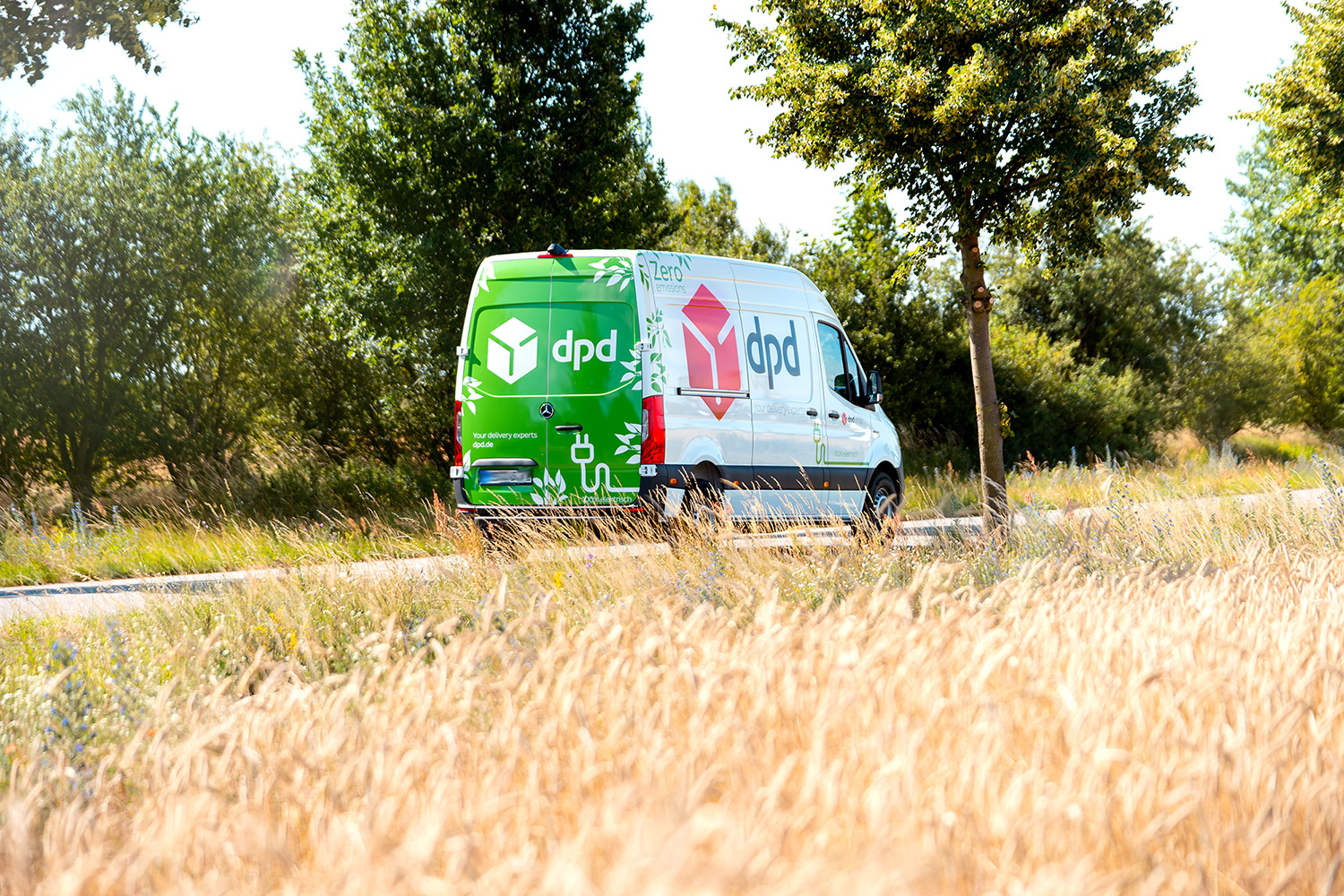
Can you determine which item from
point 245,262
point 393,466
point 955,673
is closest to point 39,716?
point 955,673

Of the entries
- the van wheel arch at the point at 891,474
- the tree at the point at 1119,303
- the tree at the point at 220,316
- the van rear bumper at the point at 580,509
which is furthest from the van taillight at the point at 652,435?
the tree at the point at 1119,303

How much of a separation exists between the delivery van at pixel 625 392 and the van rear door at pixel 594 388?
1cm

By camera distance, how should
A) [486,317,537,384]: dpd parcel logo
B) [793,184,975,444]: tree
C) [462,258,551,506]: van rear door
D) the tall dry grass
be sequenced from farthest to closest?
[793,184,975,444]: tree < [486,317,537,384]: dpd parcel logo < [462,258,551,506]: van rear door < the tall dry grass

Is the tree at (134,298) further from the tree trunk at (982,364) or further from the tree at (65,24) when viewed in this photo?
the tree trunk at (982,364)

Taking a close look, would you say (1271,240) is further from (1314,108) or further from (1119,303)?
(1314,108)

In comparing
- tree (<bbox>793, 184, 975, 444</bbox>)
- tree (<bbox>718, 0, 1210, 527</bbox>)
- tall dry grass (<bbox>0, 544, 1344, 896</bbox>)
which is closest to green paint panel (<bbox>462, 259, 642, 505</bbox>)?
tree (<bbox>718, 0, 1210, 527</bbox>)

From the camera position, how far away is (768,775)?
2322 mm

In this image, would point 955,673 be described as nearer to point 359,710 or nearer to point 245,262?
point 359,710

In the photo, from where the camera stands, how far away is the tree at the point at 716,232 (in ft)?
78.0

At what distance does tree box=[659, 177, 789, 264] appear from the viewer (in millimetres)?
23781

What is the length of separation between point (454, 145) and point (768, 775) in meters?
13.8

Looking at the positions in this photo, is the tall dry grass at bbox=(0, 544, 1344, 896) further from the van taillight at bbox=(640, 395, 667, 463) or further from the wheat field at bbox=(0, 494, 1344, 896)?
the van taillight at bbox=(640, 395, 667, 463)

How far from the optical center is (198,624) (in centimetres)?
563

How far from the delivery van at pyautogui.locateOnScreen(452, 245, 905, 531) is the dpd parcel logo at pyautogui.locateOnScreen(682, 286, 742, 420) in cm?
1
